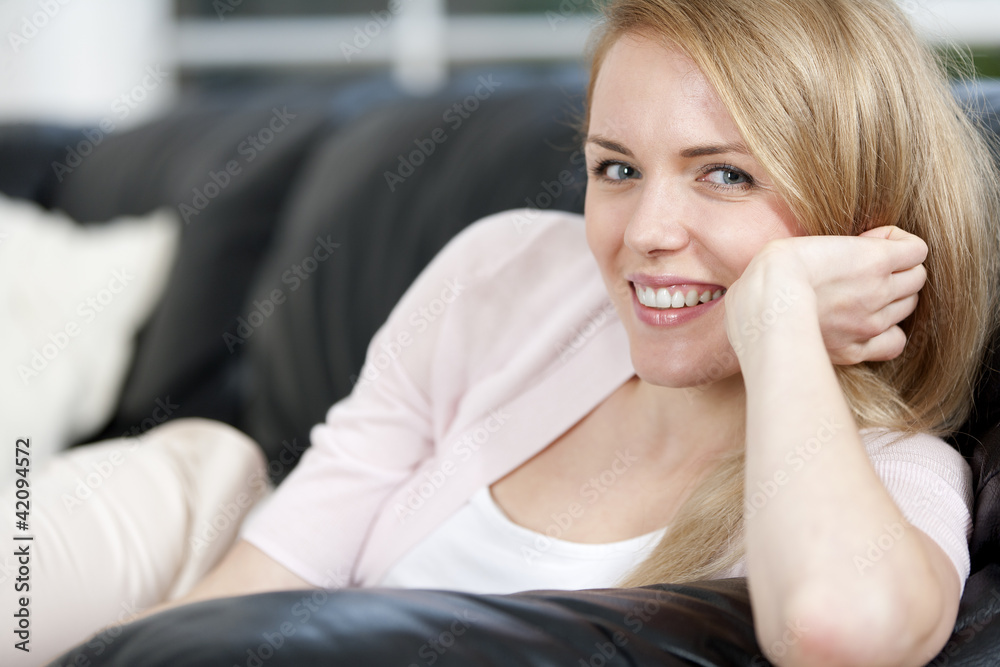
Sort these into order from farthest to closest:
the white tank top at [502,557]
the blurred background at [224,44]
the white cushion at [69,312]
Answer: the blurred background at [224,44] → the white cushion at [69,312] → the white tank top at [502,557]

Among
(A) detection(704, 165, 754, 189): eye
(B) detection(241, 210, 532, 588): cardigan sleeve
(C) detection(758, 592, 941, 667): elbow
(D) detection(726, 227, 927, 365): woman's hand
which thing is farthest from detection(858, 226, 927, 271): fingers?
(B) detection(241, 210, 532, 588): cardigan sleeve

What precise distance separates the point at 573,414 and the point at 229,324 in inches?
35.6

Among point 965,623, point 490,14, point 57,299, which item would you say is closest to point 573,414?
point 965,623

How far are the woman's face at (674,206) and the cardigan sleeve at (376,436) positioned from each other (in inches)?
10.6

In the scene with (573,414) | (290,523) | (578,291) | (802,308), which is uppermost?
(802,308)

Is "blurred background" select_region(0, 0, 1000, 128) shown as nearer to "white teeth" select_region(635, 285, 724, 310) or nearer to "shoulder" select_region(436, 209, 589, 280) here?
"shoulder" select_region(436, 209, 589, 280)

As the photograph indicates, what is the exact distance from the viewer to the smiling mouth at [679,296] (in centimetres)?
85

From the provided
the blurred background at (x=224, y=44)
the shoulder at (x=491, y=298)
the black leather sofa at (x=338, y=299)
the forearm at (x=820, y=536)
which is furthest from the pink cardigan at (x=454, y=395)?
the blurred background at (x=224, y=44)

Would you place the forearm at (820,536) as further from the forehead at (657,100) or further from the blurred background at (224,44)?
the blurred background at (224,44)

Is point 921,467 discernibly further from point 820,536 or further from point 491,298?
point 491,298

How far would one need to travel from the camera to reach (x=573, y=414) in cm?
102

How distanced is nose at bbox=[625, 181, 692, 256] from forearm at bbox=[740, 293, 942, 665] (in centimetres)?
18

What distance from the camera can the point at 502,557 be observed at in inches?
38.3

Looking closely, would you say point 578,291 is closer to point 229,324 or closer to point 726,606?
point 726,606
